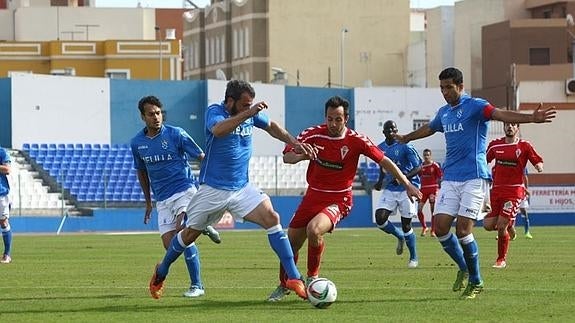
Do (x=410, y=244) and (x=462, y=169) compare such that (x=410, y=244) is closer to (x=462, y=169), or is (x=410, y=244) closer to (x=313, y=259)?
(x=462, y=169)

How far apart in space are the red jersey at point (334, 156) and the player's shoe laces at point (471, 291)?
178cm

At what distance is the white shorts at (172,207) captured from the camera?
57.7ft

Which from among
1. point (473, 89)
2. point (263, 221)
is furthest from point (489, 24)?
point (263, 221)

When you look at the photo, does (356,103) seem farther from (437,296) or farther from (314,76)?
(437,296)

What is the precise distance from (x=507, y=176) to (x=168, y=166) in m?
9.27

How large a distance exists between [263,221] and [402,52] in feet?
282

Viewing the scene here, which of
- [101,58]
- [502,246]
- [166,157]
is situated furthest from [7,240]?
[101,58]

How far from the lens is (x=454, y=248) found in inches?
682

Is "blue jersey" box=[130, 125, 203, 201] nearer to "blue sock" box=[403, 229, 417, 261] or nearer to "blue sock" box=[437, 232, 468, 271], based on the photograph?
"blue sock" box=[437, 232, 468, 271]

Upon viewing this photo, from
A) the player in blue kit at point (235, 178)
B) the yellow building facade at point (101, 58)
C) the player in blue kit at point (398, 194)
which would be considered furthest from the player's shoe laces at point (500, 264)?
the yellow building facade at point (101, 58)

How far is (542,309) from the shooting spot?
15.2 meters

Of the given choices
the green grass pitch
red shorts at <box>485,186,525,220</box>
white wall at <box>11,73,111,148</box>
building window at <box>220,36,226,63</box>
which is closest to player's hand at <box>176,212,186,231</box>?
the green grass pitch

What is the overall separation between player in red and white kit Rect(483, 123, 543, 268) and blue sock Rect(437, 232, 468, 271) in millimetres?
6681

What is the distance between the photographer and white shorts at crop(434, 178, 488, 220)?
16922 millimetres
